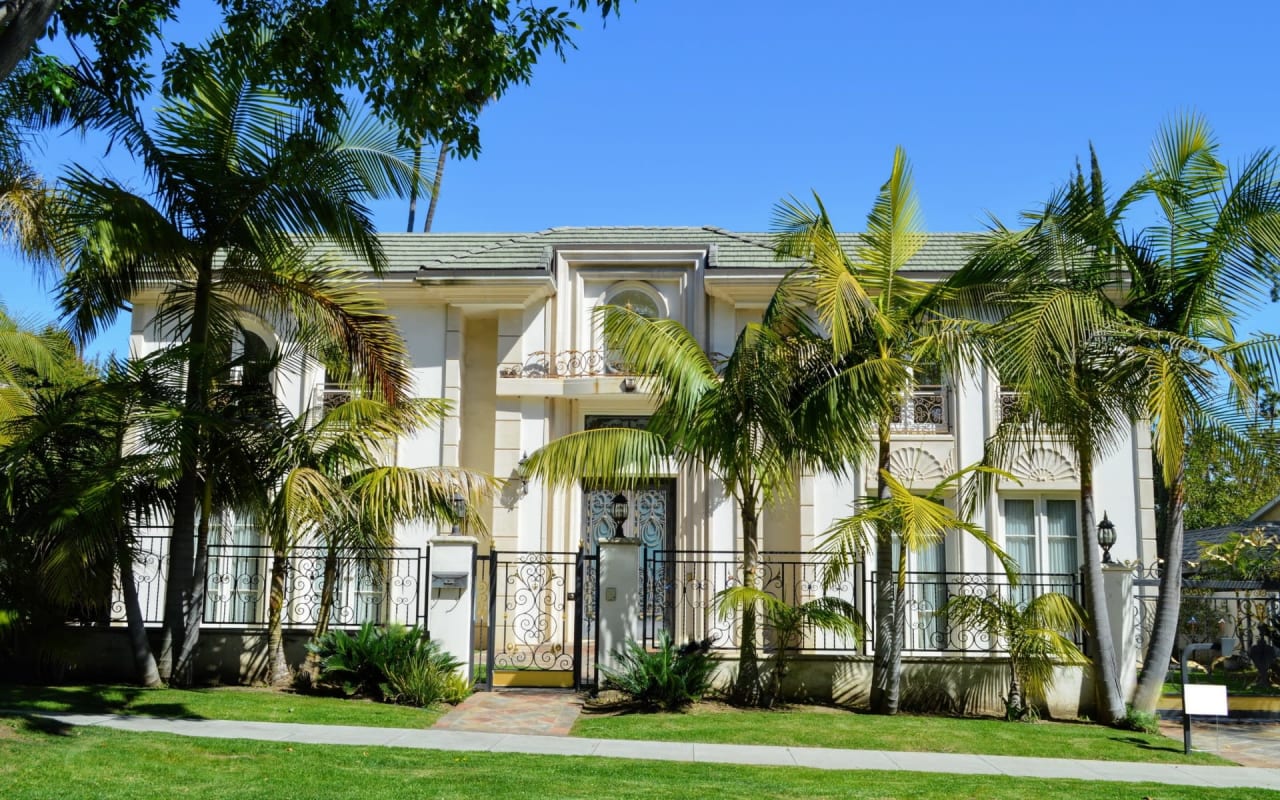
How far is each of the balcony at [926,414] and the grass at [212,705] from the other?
31.7 feet

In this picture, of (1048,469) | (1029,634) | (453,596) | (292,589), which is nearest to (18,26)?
(453,596)

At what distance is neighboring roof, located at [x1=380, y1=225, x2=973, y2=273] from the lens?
63.3ft

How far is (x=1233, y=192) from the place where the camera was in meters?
12.9

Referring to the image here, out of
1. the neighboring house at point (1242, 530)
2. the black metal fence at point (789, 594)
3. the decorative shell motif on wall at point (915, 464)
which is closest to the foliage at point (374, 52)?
the black metal fence at point (789, 594)

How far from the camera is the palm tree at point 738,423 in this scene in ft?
43.9

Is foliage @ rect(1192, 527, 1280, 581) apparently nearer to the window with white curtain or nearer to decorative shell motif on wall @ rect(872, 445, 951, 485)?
the window with white curtain

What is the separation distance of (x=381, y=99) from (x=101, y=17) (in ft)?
8.06

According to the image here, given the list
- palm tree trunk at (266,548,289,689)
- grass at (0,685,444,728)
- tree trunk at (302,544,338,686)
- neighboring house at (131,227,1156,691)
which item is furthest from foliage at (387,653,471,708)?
neighboring house at (131,227,1156,691)

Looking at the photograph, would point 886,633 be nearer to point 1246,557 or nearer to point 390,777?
point 390,777

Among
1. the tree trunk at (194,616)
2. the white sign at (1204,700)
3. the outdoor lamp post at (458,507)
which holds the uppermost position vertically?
the outdoor lamp post at (458,507)

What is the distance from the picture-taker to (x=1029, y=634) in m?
13.1

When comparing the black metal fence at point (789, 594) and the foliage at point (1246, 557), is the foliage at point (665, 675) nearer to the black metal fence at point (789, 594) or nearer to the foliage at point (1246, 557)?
the black metal fence at point (789, 594)

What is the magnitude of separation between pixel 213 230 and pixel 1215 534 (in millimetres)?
24955

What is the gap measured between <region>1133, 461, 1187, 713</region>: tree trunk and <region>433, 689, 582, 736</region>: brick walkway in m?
6.52
